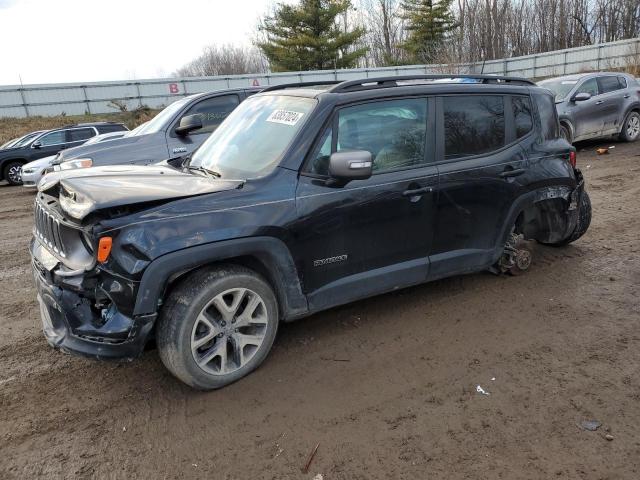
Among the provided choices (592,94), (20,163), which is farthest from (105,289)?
(20,163)

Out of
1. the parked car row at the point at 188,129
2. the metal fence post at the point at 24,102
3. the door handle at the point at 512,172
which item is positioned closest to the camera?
the door handle at the point at 512,172

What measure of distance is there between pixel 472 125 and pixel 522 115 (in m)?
0.67

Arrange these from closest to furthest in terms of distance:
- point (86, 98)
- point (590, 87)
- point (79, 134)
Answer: point (590, 87)
point (79, 134)
point (86, 98)

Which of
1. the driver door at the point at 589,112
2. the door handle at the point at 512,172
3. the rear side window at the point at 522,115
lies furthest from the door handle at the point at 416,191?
the driver door at the point at 589,112

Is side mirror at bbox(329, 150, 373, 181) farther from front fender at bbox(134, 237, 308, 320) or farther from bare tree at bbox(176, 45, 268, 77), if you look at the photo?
bare tree at bbox(176, 45, 268, 77)

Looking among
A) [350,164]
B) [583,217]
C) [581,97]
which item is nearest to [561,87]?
[581,97]

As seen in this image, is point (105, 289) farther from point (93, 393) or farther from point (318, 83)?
point (318, 83)

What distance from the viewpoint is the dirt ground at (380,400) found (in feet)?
8.55

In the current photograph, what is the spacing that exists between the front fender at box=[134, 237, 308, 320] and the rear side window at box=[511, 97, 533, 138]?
2570mm

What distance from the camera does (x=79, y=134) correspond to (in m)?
16.4

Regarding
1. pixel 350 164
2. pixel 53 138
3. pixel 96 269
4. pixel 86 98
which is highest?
pixel 86 98

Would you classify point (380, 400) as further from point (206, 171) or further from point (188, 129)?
point (188, 129)

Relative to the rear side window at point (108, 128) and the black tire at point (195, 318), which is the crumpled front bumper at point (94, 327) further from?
the rear side window at point (108, 128)

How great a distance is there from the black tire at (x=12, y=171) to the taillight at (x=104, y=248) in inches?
620
